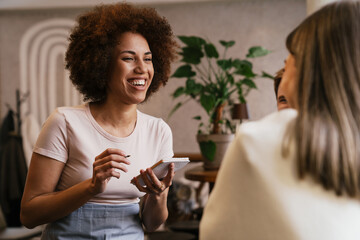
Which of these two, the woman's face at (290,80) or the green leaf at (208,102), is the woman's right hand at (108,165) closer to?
the woman's face at (290,80)

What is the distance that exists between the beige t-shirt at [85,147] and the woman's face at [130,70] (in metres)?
0.14

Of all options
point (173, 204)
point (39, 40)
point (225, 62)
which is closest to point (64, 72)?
point (39, 40)

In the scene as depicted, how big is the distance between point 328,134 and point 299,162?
0.07m

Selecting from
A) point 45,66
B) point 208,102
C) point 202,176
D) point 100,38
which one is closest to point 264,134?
point 100,38

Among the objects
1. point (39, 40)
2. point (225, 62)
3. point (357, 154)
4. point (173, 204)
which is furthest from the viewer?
point (39, 40)

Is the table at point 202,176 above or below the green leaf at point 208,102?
below

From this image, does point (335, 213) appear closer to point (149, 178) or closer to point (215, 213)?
point (215, 213)

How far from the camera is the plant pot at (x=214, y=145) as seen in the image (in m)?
2.56

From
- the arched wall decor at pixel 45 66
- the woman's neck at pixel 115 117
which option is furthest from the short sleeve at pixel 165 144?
the arched wall decor at pixel 45 66

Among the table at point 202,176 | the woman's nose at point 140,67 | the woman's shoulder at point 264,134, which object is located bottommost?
the table at point 202,176

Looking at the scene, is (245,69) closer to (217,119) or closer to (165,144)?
(217,119)

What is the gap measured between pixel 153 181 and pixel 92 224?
0.29m

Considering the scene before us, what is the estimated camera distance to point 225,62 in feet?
9.34

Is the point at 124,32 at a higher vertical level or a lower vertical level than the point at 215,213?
higher
